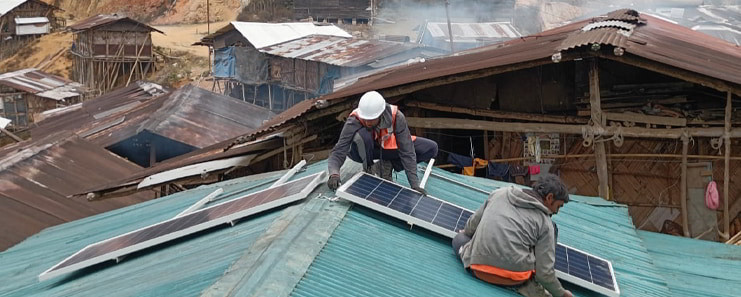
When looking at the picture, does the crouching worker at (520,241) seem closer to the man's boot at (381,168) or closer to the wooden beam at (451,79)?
the man's boot at (381,168)

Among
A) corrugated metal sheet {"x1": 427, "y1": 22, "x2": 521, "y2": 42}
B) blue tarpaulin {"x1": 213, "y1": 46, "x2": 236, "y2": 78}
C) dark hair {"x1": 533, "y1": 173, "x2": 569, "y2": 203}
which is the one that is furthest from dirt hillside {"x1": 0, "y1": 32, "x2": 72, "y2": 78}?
dark hair {"x1": 533, "y1": 173, "x2": 569, "y2": 203}

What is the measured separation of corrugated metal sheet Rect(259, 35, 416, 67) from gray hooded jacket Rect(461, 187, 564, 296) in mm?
23605

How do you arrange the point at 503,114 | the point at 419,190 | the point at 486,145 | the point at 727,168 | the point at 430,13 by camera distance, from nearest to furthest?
1. the point at 419,190
2. the point at 727,168
3. the point at 503,114
4. the point at 486,145
5. the point at 430,13

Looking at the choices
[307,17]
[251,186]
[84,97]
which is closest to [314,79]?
[84,97]

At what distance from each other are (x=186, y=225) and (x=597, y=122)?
6.40 meters

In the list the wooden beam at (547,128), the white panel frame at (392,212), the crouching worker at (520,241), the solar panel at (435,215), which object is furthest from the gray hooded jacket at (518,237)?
the wooden beam at (547,128)

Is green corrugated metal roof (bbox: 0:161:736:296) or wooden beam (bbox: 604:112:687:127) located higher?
wooden beam (bbox: 604:112:687:127)

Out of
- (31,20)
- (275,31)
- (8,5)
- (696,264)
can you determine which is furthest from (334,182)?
(8,5)

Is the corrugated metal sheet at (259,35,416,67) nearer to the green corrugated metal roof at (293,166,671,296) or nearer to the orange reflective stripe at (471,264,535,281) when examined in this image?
the green corrugated metal roof at (293,166,671,296)

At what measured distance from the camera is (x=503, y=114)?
11.5 metres

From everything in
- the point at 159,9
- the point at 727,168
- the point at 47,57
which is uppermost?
the point at 159,9

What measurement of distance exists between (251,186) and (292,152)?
3.62 meters

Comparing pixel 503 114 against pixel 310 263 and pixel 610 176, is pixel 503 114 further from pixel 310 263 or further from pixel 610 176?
pixel 310 263

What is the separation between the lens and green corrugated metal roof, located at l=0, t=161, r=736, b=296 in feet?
16.0
